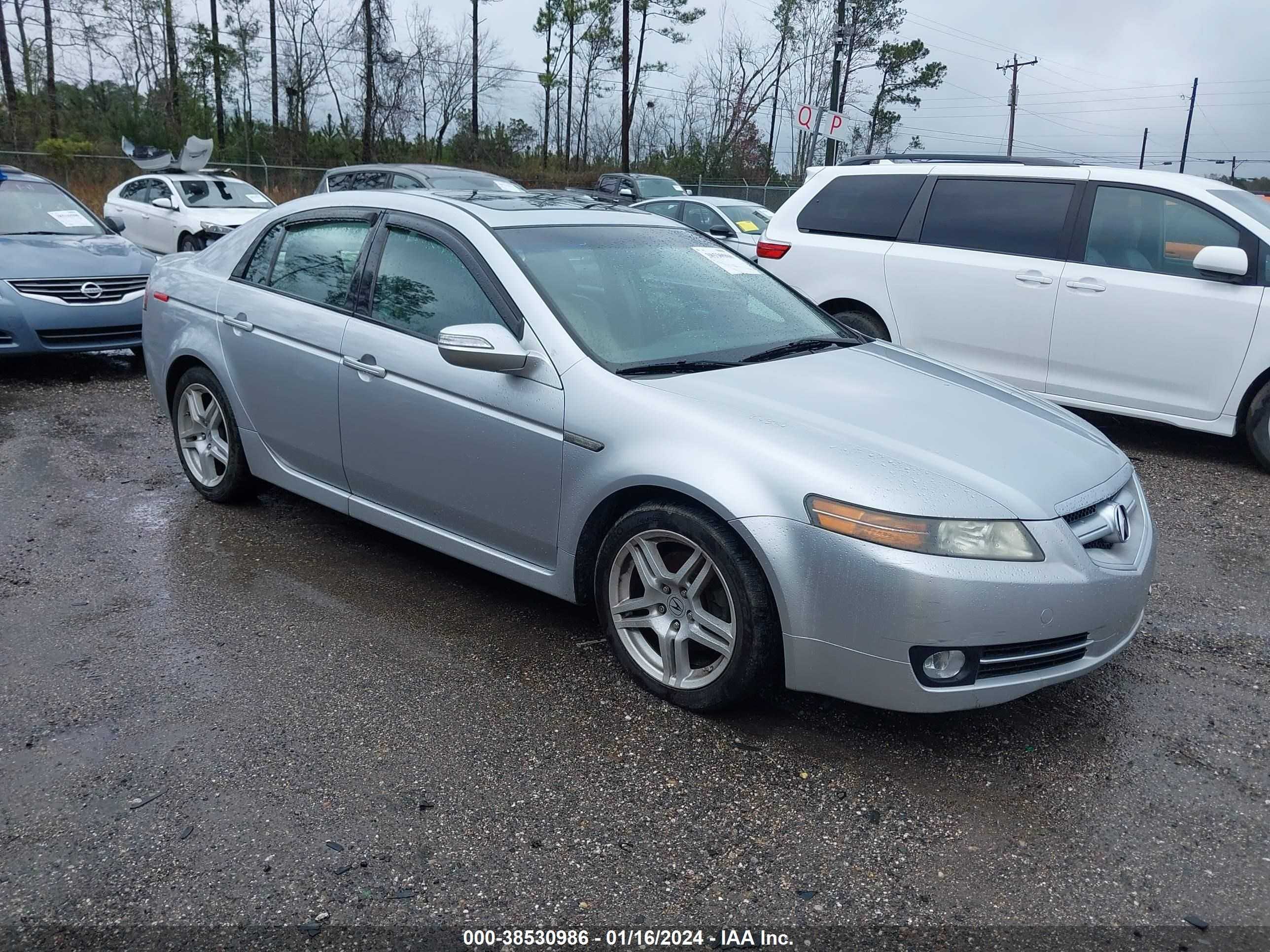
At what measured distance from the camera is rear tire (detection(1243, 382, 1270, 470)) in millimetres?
6293

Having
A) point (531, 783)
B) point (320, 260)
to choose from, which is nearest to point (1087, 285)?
point (320, 260)

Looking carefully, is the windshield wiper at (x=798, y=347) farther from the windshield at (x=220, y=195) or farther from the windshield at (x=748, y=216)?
the windshield at (x=220, y=195)

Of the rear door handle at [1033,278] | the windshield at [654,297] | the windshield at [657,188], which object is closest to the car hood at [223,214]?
the windshield at [657,188]

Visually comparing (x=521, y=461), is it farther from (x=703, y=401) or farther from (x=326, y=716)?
(x=326, y=716)

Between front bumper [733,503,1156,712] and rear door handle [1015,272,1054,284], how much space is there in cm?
422

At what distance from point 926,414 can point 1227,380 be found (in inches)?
152

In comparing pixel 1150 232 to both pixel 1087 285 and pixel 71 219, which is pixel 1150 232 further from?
pixel 71 219

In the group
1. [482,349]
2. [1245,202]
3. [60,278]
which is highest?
[1245,202]

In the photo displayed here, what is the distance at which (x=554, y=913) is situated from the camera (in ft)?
8.19

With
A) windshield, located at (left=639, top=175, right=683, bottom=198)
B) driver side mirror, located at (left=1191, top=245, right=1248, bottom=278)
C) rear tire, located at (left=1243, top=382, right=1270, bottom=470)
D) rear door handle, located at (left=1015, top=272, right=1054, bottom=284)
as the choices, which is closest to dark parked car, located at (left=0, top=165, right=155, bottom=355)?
rear door handle, located at (left=1015, top=272, right=1054, bottom=284)

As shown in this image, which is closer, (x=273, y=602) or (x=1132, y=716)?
(x=1132, y=716)

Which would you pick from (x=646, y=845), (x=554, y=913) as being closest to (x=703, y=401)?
(x=646, y=845)

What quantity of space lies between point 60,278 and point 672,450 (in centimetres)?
723

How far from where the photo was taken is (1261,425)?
20.8ft
